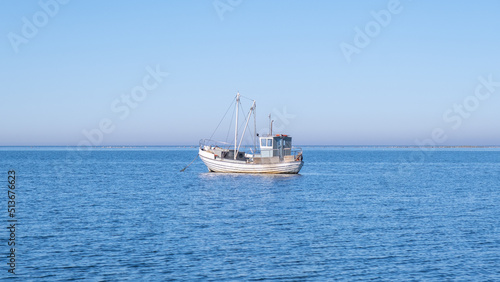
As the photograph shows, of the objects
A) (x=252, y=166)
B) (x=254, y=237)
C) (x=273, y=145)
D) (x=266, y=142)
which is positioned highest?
(x=266, y=142)

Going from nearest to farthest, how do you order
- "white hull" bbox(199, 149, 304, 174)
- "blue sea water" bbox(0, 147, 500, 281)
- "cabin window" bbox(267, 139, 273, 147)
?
"blue sea water" bbox(0, 147, 500, 281), "cabin window" bbox(267, 139, 273, 147), "white hull" bbox(199, 149, 304, 174)

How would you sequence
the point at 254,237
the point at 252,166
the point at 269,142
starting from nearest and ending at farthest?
the point at 254,237 < the point at 269,142 < the point at 252,166

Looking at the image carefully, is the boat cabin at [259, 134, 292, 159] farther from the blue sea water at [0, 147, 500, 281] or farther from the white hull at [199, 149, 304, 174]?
the blue sea water at [0, 147, 500, 281]

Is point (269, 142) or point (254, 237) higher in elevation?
point (269, 142)

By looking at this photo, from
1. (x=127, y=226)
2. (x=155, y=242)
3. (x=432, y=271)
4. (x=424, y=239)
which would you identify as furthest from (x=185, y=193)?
(x=432, y=271)

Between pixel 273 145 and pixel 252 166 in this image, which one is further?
pixel 252 166

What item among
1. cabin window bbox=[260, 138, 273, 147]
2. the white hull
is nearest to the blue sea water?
the white hull

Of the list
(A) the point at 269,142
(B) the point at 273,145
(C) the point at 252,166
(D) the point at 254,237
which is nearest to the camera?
(D) the point at 254,237

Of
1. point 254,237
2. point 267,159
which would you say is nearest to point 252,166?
point 267,159

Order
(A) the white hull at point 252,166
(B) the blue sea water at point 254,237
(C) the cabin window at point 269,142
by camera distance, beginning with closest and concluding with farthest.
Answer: (B) the blue sea water at point 254,237 → (C) the cabin window at point 269,142 → (A) the white hull at point 252,166

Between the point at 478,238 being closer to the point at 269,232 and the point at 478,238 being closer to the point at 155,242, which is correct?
the point at 269,232

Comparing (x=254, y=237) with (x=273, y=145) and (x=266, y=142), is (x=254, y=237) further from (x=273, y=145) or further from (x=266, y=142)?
(x=266, y=142)

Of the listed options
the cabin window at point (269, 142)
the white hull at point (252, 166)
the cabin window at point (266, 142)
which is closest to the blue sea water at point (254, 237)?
the white hull at point (252, 166)

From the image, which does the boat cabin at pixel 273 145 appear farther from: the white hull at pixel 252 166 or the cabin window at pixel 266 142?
the white hull at pixel 252 166
